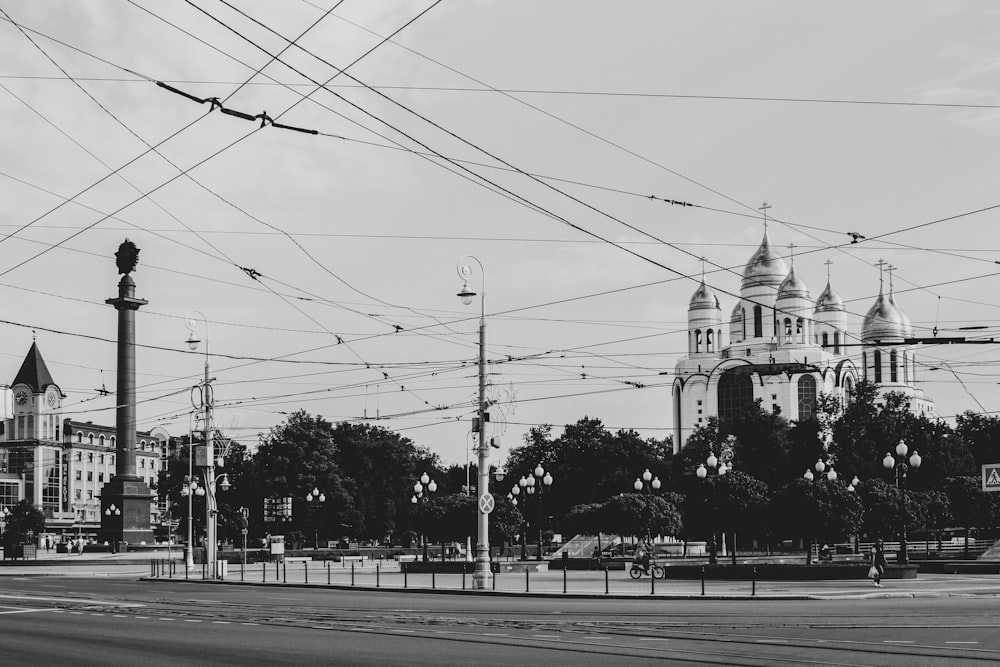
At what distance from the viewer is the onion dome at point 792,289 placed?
143m

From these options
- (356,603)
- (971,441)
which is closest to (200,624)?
(356,603)

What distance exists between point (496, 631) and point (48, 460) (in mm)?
143418

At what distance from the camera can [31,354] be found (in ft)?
514

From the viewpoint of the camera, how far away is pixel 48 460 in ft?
502

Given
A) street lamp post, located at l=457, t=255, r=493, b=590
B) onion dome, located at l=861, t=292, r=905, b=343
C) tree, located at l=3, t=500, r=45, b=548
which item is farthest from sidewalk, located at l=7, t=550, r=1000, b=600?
onion dome, located at l=861, t=292, r=905, b=343

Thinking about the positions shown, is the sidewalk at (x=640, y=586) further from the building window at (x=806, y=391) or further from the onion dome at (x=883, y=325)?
the onion dome at (x=883, y=325)

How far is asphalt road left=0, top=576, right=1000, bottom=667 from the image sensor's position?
16469mm

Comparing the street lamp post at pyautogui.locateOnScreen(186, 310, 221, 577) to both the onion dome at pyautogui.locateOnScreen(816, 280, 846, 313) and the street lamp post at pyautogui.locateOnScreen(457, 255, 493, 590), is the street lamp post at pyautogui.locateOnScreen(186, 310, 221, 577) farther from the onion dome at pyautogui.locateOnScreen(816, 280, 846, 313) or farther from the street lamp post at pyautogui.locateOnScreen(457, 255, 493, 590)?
the onion dome at pyautogui.locateOnScreen(816, 280, 846, 313)

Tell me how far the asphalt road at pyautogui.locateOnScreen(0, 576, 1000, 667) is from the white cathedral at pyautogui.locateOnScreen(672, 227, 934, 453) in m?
109

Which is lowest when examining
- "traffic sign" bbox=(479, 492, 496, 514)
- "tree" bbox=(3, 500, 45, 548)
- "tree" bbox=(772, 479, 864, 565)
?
"tree" bbox=(3, 500, 45, 548)

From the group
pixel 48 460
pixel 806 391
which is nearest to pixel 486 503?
pixel 806 391

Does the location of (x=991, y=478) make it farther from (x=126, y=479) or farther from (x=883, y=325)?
(x=883, y=325)

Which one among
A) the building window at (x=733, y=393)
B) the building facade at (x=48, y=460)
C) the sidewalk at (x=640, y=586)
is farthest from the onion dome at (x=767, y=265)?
the sidewalk at (x=640, y=586)

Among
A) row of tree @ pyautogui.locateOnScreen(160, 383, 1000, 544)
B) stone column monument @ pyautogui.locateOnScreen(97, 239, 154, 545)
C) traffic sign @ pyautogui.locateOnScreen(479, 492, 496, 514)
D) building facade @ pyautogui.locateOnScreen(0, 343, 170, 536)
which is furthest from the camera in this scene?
building facade @ pyautogui.locateOnScreen(0, 343, 170, 536)
